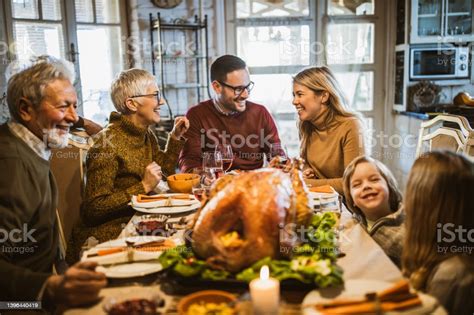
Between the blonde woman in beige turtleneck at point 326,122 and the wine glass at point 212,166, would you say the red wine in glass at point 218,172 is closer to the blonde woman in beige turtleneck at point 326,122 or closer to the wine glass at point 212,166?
the wine glass at point 212,166

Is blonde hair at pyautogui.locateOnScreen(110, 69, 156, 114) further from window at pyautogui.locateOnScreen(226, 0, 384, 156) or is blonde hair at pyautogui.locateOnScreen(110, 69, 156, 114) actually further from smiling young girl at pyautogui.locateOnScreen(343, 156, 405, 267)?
window at pyautogui.locateOnScreen(226, 0, 384, 156)

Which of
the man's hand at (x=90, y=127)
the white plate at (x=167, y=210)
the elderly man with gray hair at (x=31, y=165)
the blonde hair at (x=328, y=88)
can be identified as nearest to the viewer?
the elderly man with gray hair at (x=31, y=165)

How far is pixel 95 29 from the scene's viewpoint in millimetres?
3992

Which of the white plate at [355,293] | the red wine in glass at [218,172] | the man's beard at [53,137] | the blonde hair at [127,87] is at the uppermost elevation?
the blonde hair at [127,87]

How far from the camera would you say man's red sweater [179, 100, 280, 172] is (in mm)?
2811

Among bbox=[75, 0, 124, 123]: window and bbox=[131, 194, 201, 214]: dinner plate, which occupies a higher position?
bbox=[75, 0, 124, 123]: window

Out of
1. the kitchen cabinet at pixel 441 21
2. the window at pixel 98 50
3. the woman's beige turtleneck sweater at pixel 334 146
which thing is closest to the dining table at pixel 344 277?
the woman's beige turtleneck sweater at pixel 334 146

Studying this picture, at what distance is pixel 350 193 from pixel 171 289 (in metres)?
0.84

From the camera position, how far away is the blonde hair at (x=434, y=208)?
1195 mm

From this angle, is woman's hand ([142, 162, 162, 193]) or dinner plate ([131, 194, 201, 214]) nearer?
dinner plate ([131, 194, 201, 214])

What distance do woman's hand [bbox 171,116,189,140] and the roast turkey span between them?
125 cm

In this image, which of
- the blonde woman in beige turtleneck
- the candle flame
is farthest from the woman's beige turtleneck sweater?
the candle flame

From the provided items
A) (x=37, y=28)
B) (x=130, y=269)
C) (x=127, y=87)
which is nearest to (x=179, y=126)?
(x=127, y=87)

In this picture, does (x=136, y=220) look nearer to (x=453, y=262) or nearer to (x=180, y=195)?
(x=180, y=195)
